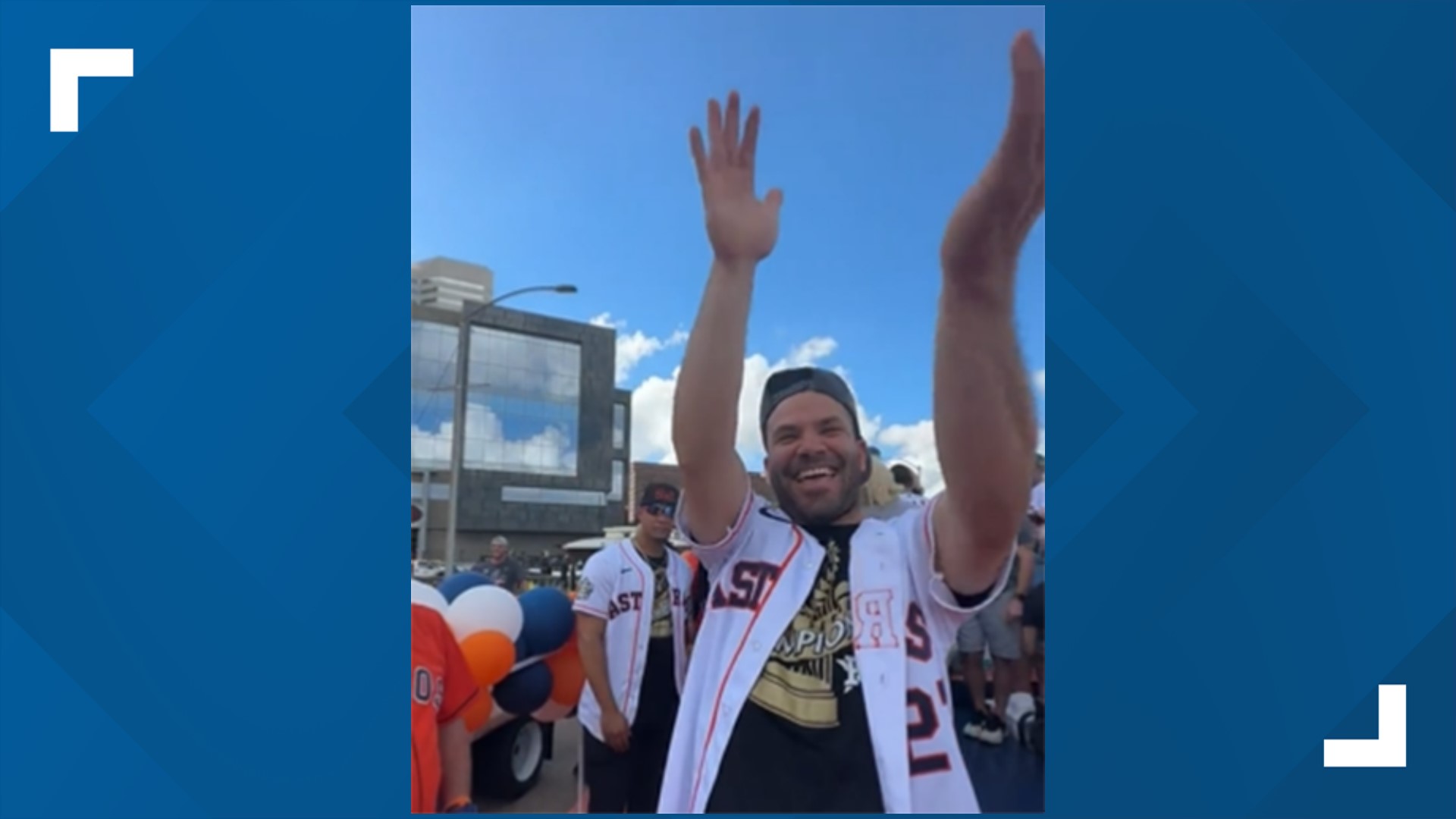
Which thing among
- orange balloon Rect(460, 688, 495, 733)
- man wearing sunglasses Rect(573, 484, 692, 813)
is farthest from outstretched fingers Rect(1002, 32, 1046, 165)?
orange balloon Rect(460, 688, 495, 733)

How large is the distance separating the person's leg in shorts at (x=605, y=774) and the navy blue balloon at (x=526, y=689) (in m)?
0.13

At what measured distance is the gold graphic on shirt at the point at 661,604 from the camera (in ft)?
7.99

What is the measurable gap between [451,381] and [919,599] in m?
1.12

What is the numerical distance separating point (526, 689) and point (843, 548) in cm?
87

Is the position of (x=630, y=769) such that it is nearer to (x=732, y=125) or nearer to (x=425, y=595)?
(x=425, y=595)

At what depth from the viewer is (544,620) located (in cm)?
250

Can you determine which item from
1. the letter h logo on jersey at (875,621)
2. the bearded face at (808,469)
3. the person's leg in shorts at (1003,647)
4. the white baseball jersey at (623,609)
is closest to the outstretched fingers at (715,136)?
the bearded face at (808,469)

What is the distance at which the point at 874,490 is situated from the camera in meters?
2.26

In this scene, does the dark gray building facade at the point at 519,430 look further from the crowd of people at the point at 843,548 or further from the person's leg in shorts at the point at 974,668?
the person's leg in shorts at the point at 974,668
